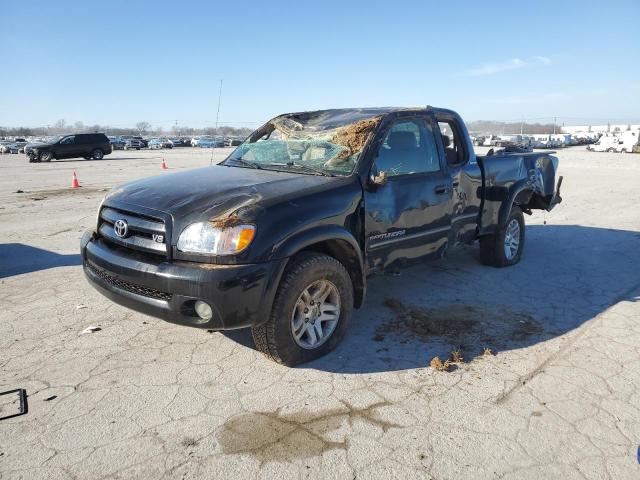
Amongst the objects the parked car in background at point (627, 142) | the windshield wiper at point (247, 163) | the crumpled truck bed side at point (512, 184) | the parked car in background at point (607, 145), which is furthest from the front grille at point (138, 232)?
the parked car in background at point (607, 145)

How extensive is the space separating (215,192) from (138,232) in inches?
23.5

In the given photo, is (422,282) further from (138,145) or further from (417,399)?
(138,145)

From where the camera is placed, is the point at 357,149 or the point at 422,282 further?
the point at 422,282

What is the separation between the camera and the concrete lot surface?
2.50 m

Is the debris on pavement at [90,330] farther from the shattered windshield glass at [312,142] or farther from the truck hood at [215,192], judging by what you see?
the shattered windshield glass at [312,142]

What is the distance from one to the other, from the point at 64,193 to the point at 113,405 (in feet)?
39.2

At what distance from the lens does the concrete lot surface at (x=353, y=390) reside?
2.50 meters

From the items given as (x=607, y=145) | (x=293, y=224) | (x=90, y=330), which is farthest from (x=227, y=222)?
(x=607, y=145)

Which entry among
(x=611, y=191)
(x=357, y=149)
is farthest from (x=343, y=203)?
(x=611, y=191)

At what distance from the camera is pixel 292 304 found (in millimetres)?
3244

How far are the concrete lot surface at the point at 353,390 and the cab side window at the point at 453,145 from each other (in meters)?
1.41

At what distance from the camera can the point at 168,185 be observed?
3668 millimetres

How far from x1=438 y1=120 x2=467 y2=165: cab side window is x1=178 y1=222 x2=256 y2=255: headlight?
286 cm

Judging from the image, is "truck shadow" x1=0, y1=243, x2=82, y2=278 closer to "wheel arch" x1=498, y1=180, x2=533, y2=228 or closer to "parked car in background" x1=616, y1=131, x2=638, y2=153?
"wheel arch" x1=498, y1=180, x2=533, y2=228
